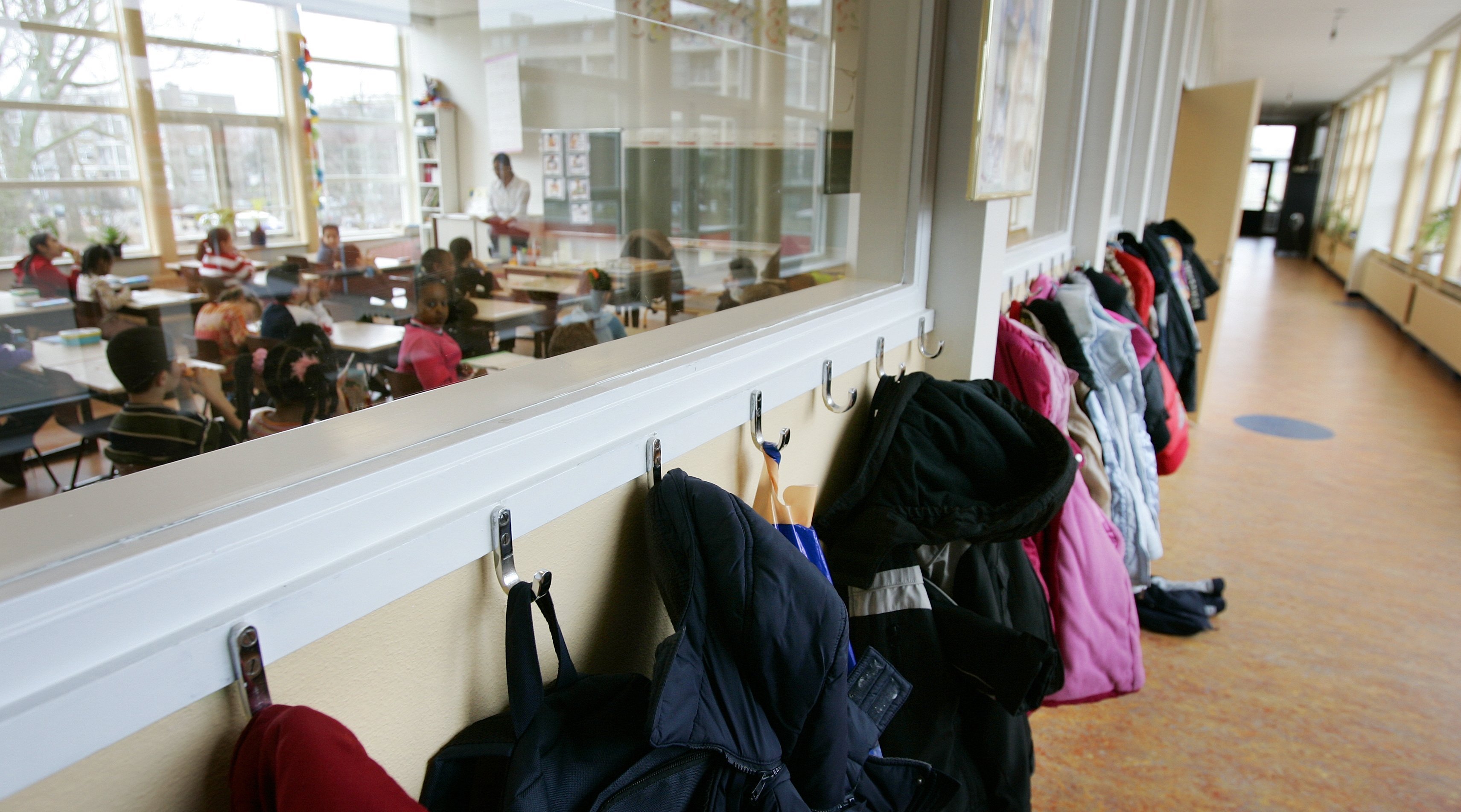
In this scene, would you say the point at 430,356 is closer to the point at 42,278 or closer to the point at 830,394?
the point at 830,394

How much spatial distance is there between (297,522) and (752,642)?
0.44 m

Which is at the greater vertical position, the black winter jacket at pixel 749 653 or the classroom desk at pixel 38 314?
the black winter jacket at pixel 749 653

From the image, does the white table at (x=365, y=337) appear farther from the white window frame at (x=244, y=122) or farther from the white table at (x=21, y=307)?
the white window frame at (x=244, y=122)

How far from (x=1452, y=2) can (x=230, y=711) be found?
1042cm

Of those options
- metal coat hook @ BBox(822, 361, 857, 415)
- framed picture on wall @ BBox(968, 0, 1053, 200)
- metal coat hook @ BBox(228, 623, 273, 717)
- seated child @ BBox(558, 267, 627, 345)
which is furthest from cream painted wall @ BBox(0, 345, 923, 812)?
seated child @ BBox(558, 267, 627, 345)

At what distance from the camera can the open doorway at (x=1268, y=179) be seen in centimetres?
2011

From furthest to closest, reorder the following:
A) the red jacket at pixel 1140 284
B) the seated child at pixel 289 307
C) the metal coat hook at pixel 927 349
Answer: the seated child at pixel 289 307 → the red jacket at pixel 1140 284 → the metal coat hook at pixel 927 349

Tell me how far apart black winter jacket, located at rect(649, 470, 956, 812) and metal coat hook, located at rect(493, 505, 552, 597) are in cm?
15

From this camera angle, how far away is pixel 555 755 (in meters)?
0.74

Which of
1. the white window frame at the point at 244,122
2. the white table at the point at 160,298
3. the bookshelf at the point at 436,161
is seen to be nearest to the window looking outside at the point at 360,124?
the bookshelf at the point at 436,161

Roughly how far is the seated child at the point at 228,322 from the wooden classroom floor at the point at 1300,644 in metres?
4.02

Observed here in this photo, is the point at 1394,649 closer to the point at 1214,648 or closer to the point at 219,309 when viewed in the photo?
the point at 1214,648

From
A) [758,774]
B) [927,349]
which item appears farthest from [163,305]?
[758,774]

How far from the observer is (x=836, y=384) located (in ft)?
4.76
